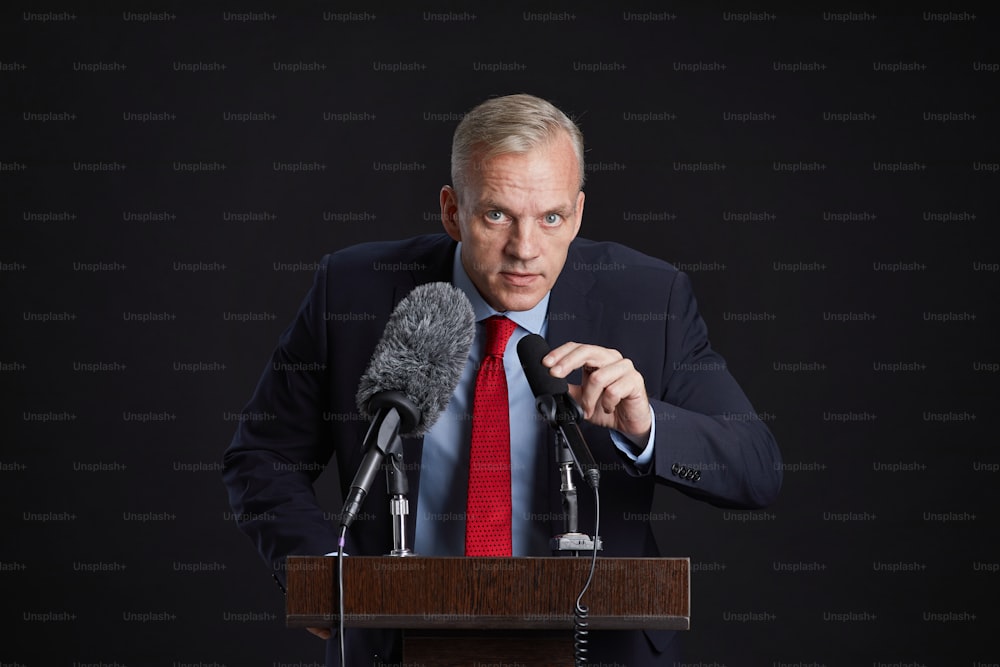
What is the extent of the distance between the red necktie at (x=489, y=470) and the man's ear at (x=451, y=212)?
366 millimetres

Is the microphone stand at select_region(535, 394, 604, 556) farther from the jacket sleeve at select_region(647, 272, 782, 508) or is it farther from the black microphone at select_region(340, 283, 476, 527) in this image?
the jacket sleeve at select_region(647, 272, 782, 508)

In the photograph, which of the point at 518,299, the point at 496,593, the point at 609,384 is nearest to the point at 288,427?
the point at 518,299

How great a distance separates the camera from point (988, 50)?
4383 mm

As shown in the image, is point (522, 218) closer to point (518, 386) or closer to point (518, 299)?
point (518, 299)

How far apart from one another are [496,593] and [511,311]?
0.96 metres

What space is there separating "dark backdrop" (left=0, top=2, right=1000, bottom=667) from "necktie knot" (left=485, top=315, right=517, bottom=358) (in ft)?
6.77

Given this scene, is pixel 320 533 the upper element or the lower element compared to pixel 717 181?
lower

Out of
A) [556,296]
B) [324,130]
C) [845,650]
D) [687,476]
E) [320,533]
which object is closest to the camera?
[687,476]

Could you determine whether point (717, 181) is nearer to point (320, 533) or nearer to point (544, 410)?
point (320, 533)

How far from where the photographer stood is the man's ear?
8.48 feet

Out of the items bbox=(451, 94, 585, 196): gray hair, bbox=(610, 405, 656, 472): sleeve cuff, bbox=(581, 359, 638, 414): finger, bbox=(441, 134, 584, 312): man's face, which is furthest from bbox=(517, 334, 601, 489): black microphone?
bbox=(451, 94, 585, 196): gray hair

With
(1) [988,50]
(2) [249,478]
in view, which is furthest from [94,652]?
(1) [988,50]

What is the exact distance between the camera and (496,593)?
163cm

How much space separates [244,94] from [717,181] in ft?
6.31
